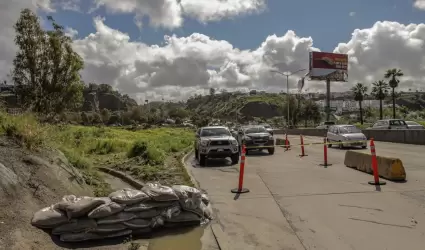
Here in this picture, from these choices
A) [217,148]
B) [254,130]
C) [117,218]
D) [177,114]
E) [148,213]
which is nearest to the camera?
[117,218]

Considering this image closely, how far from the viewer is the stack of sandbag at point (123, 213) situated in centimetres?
628

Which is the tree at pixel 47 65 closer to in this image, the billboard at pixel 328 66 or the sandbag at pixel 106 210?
the sandbag at pixel 106 210

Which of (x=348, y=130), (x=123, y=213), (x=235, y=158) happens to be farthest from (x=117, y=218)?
(x=348, y=130)

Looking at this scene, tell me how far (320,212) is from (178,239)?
121 inches

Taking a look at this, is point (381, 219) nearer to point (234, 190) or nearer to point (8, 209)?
point (234, 190)

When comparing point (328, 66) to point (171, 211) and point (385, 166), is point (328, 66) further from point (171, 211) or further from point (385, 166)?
point (171, 211)

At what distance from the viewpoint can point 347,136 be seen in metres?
26.0

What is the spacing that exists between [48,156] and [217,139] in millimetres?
10218

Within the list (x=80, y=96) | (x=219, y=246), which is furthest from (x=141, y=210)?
(x=80, y=96)

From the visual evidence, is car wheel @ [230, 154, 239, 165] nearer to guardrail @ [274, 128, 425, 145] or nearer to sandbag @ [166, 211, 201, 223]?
sandbag @ [166, 211, 201, 223]

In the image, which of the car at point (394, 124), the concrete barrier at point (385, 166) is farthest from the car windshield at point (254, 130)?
the car at point (394, 124)

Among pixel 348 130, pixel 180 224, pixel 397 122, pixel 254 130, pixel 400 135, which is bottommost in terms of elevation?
pixel 180 224

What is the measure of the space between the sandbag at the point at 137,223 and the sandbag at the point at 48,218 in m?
1.00

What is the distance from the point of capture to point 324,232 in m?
6.88
